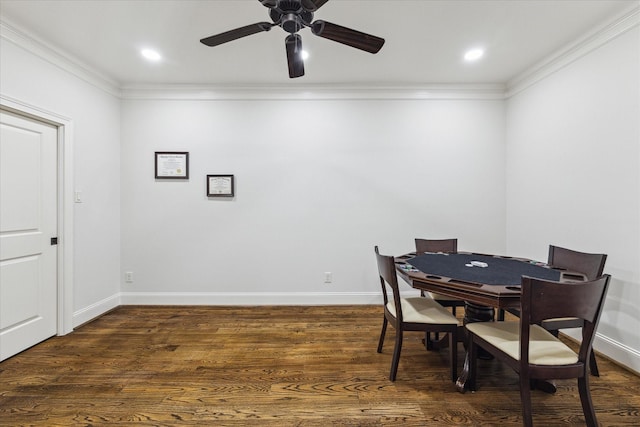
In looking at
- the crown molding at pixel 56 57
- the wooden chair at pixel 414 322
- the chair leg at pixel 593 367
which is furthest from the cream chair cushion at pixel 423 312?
the crown molding at pixel 56 57

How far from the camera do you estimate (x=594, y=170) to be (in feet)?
8.01

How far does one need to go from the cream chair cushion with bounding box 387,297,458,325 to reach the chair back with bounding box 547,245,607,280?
1.08 meters

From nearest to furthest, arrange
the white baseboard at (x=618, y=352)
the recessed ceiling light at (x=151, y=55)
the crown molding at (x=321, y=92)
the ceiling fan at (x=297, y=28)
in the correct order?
the ceiling fan at (x=297, y=28), the white baseboard at (x=618, y=352), the recessed ceiling light at (x=151, y=55), the crown molding at (x=321, y=92)

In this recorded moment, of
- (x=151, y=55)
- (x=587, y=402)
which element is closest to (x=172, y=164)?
(x=151, y=55)

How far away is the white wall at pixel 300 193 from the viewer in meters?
3.52

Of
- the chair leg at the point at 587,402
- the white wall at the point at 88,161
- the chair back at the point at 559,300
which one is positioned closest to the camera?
the chair back at the point at 559,300

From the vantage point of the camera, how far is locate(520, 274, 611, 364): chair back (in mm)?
1382

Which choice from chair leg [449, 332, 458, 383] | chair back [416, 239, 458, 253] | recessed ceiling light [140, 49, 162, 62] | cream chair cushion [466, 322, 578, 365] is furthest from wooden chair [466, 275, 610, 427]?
recessed ceiling light [140, 49, 162, 62]

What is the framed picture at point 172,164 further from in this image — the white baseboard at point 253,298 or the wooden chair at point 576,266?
the wooden chair at point 576,266

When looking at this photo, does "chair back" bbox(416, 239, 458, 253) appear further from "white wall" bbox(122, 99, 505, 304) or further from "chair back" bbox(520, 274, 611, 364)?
"chair back" bbox(520, 274, 611, 364)

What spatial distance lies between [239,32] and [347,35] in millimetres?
693

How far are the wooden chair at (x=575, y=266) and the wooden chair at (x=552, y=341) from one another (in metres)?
0.36

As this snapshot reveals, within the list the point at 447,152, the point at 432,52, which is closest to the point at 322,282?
the point at 447,152

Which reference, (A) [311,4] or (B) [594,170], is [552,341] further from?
(A) [311,4]
